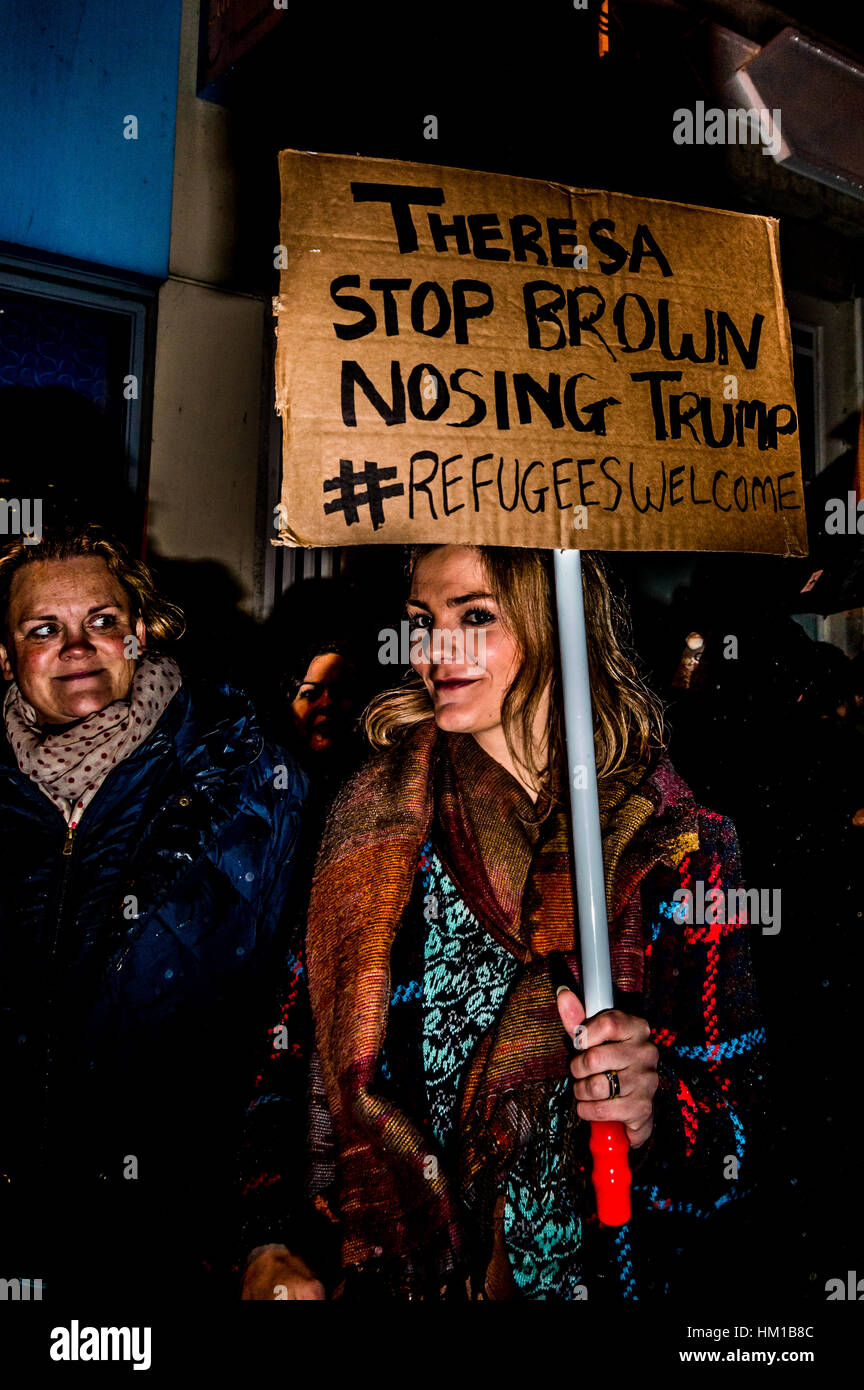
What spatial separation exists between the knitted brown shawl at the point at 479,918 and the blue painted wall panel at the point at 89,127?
296 cm

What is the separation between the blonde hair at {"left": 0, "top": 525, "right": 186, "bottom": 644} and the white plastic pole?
3.56 ft

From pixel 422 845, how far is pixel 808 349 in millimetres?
5049

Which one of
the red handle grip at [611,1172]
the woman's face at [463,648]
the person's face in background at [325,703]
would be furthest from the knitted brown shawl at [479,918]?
the person's face in background at [325,703]

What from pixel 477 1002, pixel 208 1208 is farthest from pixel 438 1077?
pixel 208 1208

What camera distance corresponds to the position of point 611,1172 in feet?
5.38

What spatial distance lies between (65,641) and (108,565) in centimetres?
21

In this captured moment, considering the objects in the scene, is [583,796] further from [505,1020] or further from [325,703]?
[325,703]

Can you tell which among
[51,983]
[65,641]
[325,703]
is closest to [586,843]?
[51,983]

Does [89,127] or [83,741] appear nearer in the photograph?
[83,741]

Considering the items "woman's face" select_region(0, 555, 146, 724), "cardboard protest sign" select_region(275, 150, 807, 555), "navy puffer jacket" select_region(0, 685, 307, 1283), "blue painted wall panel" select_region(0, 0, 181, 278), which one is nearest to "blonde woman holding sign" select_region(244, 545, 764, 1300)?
"navy puffer jacket" select_region(0, 685, 307, 1283)

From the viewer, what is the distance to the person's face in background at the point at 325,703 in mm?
3482

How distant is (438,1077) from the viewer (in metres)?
1.99

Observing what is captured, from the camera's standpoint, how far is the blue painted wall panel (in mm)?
3973

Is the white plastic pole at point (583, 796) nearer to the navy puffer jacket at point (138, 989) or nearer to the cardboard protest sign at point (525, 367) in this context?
the cardboard protest sign at point (525, 367)
